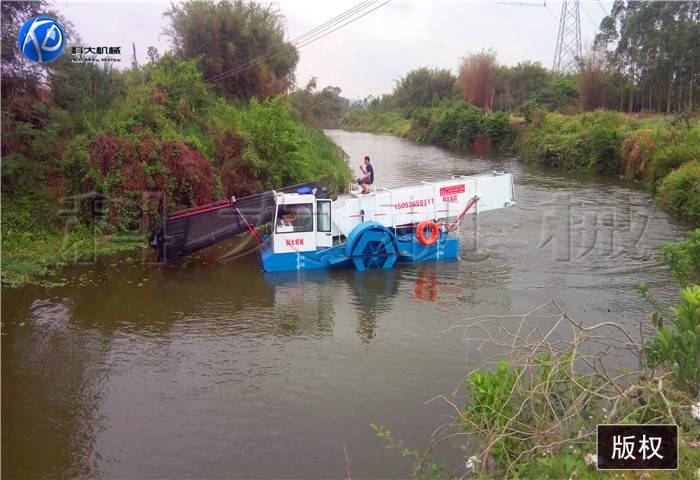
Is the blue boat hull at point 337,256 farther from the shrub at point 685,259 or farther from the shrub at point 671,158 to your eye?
the shrub at point 671,158

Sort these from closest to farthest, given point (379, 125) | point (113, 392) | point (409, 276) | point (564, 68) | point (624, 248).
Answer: point (113, 392), point (409, 276), point (624, 248), point (564, 68), point (379, 125)

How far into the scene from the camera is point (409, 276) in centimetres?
1382

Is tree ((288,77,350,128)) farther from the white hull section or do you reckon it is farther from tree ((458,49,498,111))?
tree ((458,49,498,111))

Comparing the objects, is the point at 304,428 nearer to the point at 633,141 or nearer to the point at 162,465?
the point at 162,465

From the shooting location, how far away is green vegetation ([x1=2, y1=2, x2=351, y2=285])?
15.5 m

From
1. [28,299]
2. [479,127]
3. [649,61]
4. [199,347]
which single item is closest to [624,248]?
[199,347]

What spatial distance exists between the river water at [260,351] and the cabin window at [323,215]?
1.16 meters

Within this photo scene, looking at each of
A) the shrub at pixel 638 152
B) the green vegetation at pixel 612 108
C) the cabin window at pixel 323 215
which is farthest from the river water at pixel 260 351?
the shrub at pixel 638 152

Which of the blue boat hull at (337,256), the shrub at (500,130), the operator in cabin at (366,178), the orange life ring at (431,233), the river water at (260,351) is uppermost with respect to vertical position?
the shrub at (500,130)

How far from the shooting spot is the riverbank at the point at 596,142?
2094cm

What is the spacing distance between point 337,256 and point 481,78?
52.7m

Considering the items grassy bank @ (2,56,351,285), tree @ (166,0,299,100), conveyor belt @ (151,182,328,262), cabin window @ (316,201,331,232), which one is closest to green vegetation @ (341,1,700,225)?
cabin window @ (316,201,331,232)

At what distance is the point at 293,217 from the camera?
1371cm

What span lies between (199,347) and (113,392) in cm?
175
